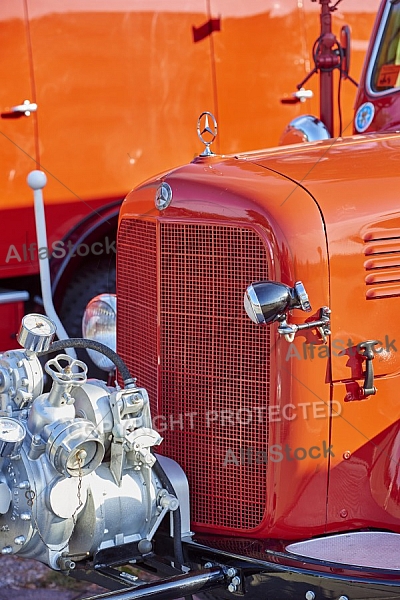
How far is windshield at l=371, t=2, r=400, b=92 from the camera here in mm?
4027

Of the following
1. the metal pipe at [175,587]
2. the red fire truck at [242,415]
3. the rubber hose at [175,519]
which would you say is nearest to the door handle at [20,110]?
the red fire truck at [242,415]

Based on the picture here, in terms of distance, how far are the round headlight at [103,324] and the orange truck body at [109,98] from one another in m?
1.84

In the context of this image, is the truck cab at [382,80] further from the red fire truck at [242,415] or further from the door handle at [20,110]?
the door handle at [20,110]

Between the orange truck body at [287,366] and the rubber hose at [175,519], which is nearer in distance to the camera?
the orange truck body at [287,366]

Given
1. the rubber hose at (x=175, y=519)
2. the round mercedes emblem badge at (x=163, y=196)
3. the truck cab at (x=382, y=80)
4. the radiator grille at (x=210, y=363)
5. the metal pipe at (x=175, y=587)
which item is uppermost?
the truck cab at (x=382, y=80)

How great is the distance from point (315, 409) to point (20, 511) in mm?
902

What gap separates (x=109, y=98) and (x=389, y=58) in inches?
72.0

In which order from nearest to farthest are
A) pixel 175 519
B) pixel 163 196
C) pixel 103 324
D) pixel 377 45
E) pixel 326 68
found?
pixel 175 519, pixel 163 196, pixel 103 324, pixel 326 68, pixel 377 45

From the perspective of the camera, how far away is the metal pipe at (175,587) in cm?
250

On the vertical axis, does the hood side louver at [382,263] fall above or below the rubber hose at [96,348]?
above

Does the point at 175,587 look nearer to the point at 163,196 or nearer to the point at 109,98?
the point at 163,196

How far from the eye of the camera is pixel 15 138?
5098 millimetres

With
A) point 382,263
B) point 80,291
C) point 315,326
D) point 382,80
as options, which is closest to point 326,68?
point 382,80

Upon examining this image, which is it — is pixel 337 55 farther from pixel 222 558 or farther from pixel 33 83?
pixel 222 558
